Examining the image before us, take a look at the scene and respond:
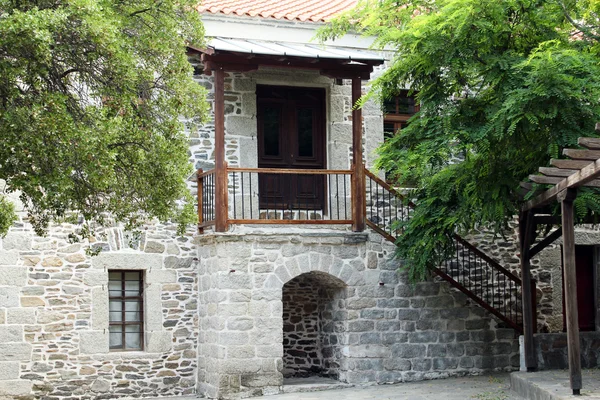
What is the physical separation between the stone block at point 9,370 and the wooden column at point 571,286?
713cm

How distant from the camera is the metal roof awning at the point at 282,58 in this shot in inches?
511

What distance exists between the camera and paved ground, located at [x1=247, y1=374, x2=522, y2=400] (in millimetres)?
12258

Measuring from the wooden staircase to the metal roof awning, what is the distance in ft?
5.01

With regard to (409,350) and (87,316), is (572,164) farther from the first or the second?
(87,316)

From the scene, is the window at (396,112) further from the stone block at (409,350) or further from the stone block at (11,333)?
the stone block at (11,333)

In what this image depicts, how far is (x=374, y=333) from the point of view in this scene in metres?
13.7

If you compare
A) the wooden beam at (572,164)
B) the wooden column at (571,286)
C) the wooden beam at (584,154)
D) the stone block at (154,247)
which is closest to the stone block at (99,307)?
the stone block at (154,247)

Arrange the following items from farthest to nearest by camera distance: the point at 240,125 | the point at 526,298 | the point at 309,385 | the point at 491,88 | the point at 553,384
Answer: the point at 240,125 → the point at 309,385 → the point at 526,298 → the point at 491,88 → the point at 553,384

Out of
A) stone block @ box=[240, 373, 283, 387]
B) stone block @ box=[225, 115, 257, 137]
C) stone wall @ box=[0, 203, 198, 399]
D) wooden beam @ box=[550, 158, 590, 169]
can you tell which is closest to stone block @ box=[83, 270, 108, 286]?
stone wall @ box=[0, 203, 198, 399]

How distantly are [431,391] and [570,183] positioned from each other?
4014mm

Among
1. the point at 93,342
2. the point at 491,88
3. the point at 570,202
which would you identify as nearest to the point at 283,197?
the point at 93,342

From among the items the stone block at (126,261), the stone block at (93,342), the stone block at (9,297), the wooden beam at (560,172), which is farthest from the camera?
the stone block at (126,261)

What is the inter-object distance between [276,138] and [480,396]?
4.94 m

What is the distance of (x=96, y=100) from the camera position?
955 centimetres
